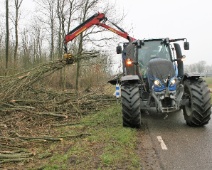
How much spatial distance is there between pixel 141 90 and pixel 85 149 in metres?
3.47

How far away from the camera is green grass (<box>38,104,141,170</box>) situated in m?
5.42

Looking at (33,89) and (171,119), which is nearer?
(171,119)

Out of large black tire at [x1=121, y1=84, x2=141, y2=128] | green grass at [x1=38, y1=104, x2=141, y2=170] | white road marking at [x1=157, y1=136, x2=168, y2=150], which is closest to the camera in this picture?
green grass at [x1=38, y1=104, x2=141, y2=170]

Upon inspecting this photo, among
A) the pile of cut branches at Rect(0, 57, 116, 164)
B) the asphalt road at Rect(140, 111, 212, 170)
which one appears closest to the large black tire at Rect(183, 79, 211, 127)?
the asphalt road at Rect(140, 111, 212, 170)

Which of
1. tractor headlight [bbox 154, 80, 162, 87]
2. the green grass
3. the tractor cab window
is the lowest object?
the green grass

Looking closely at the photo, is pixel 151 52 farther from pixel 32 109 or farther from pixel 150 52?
pixel 32 109

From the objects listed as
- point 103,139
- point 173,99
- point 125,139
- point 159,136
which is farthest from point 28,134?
point 173,99

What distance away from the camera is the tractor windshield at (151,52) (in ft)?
31.9

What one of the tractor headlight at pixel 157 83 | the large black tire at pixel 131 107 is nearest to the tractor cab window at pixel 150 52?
the tractor headlight at pixel 157 83

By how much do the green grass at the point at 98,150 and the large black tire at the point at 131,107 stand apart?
27 centimetres

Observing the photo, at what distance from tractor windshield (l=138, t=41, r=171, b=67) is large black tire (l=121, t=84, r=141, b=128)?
159 centimetres

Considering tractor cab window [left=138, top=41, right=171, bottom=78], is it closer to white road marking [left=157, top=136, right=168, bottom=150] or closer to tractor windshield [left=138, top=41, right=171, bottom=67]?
tractor windshield [left=138, top=41, right=171, bottom=67]

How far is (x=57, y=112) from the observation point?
409 inches

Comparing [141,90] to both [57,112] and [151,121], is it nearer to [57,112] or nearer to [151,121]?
[151,121]
